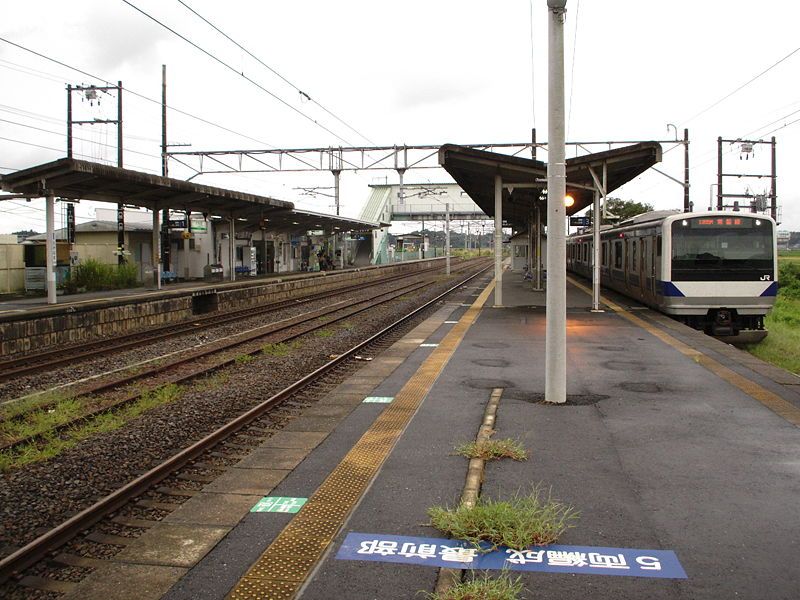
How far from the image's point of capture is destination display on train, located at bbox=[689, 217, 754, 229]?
14.1 metres

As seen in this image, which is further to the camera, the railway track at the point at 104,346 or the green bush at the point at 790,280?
the green bush at the point at 790,280

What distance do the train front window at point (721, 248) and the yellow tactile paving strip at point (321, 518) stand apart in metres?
9.45

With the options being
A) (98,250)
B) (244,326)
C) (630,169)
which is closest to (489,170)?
(630,169)

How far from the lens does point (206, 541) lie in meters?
3.92

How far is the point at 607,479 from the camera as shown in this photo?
4.69 metres

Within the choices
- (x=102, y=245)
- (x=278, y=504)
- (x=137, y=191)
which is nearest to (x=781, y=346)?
(x=278, y=504)

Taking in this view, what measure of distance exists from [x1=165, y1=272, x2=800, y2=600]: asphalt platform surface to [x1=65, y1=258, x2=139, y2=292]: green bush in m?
18.2

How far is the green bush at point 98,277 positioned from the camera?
23.2m

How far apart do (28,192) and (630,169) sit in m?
16.1

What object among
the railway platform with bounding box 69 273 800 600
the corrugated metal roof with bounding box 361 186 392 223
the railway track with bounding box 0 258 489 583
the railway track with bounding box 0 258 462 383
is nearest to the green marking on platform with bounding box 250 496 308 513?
the railway platform with bounding box 69 273 800 600

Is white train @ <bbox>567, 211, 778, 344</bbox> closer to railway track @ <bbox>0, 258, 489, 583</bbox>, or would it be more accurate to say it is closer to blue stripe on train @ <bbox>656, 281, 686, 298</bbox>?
blue stripe on train @ <bbox>656, 281, 686, 298</bbox>

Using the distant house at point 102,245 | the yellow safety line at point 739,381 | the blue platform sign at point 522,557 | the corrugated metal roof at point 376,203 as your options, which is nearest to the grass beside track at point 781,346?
the yellow safety line at point 739,381

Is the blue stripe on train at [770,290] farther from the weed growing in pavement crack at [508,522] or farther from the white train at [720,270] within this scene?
the weed growing in pavement crack at [508,522]

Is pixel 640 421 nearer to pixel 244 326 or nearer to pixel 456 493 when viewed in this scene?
pixel 456 493
